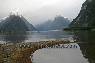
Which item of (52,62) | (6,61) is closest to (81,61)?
(52,62)

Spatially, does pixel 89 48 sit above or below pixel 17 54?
below

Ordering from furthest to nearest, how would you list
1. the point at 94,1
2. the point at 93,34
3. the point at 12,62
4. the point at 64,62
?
1. the point at 94,1
2. the point at 93,34
3. the point at 64,62
4. the point at 12,62

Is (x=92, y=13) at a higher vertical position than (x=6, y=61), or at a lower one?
higher

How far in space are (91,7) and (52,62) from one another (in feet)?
385

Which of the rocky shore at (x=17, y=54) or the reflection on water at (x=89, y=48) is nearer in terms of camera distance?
the rocky shore at (x=17, y=54)

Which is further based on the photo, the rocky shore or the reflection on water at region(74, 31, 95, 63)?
the reflection on water at region(74, 31, 95, 63)

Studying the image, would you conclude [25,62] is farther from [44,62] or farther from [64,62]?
[64,62]

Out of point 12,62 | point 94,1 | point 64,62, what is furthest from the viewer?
point 94,1

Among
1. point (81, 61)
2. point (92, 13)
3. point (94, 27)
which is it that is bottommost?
point (81, 61)

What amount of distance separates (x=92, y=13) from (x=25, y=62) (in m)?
119

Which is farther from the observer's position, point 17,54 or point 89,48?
point 89,48

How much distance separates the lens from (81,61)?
50.2 metres

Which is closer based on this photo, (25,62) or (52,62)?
(25,62)

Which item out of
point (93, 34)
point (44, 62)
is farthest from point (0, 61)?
point (93, 34)
